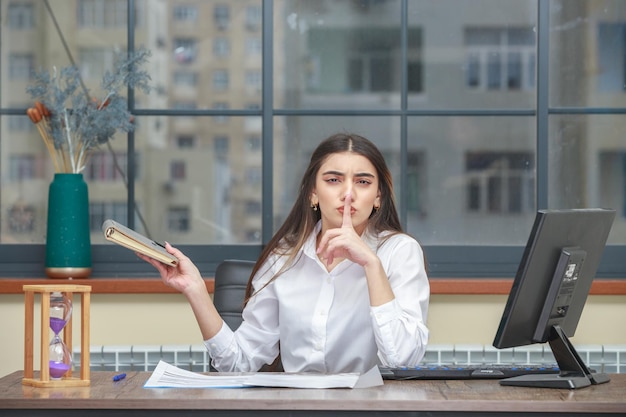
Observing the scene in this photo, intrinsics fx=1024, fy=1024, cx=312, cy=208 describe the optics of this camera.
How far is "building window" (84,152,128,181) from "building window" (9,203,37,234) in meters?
0.25

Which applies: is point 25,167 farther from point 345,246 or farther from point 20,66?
point 345,246

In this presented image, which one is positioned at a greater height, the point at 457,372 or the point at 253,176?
the point at 253,176

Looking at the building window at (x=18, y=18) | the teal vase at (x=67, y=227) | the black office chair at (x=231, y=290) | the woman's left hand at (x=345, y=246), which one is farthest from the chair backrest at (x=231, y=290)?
the building window at (x=18, y=18)

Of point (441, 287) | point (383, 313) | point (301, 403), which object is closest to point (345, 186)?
point (383, 313)

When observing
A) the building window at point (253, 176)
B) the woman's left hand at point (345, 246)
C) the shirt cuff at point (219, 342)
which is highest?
the building window at point (253, 176)

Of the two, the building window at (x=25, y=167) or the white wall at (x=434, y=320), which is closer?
the white wall at (x=434, y=320)

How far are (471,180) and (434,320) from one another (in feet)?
2.06

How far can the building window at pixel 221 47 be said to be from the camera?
3.92 m

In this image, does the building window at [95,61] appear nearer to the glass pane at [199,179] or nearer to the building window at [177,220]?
the glass pane at [199,179]

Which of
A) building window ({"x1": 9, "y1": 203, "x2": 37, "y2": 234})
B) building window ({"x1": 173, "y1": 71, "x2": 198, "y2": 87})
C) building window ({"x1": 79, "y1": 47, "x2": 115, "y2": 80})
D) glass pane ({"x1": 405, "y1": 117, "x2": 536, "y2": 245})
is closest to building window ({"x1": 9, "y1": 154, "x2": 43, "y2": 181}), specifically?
building window ({"x1": 9, "y1": 203, "x2": 37, "y2": 234})

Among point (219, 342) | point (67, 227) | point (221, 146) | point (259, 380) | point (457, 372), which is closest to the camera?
point (259, 380)

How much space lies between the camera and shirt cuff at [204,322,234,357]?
8.04 feet

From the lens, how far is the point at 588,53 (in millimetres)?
3869

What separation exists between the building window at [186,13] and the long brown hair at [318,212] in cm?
151
